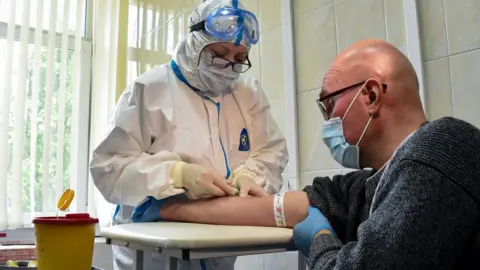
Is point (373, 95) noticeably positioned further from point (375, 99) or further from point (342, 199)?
point (342, 199)

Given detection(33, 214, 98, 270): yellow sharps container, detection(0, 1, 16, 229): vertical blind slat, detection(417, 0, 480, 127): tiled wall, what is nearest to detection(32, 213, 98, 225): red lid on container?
detection(33, 214, 98, 270): yellow sharps container

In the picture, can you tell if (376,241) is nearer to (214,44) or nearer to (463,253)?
(463,253)

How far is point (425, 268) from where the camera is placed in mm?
664

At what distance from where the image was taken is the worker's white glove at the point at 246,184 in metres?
1.33

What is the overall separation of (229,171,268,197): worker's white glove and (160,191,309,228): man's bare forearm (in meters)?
0.05

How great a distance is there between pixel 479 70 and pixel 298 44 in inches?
31.7

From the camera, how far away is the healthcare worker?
1.29 meters

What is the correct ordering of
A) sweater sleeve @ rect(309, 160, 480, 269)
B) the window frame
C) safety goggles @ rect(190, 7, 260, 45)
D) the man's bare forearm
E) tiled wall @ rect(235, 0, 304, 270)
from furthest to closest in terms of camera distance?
the window frame < tiled wall @ rect(235, 0, 304, 270) < safety goggles @ rect(190, 7, 260, 45) < the man's bare forearm < sweater sleeve @ rect(309, 160, 480, 269)

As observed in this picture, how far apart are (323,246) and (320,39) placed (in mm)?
1117

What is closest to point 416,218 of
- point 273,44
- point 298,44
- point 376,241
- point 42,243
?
point 376,241

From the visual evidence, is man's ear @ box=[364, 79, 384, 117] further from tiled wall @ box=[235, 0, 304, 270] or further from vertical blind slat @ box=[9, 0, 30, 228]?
vertical blind slat @ box=[9, 0, 30, 228]

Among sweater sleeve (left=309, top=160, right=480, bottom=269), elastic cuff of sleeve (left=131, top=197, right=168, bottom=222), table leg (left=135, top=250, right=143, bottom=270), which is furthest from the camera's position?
elastic cuff of sleeve (left=131, top=197, right=168, bottom=222)

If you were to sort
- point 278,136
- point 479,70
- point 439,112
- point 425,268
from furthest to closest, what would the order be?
point 278,136 < point 439,112 < point 479,70 < point 425,268

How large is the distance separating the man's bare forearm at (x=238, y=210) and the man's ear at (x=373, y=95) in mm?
326
